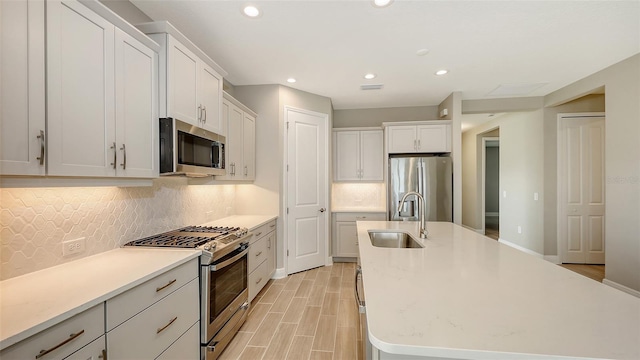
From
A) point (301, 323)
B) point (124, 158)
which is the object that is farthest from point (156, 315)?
point (301, 323)

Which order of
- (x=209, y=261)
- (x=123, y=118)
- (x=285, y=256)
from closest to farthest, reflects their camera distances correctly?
(x=123, y=118), (x=209, y=261), (x=285, y=256)

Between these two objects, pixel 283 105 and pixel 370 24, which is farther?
pixel 283 105

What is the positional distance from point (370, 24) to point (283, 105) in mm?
1754

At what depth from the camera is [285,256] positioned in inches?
143

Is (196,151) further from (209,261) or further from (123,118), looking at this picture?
(209,261)

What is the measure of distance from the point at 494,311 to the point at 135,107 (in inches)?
84.5

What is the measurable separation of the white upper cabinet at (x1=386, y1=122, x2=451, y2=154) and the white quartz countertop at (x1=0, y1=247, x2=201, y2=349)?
11.6 ft

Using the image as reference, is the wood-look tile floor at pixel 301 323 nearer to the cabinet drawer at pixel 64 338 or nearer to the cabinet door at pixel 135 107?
the cabinet drawer at pixel 64 338

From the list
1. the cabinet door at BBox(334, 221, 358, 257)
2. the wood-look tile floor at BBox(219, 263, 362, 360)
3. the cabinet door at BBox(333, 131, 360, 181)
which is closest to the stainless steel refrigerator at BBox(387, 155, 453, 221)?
the cabinet door at BBox(334, 221, 358, 257)

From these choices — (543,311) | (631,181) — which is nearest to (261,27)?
(543,311)

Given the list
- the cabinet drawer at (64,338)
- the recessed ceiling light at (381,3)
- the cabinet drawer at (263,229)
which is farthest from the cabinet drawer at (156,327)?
the recessed ceiling light at (381,3)

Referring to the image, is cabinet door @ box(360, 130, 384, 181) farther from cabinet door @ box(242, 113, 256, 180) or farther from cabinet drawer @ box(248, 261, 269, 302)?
cabinet drawer @ box(248, 261, 269, 302)

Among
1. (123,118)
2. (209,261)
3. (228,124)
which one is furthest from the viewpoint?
(228,124)

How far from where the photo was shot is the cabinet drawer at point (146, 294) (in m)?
1.15
